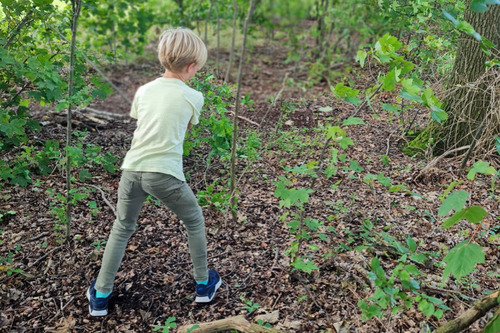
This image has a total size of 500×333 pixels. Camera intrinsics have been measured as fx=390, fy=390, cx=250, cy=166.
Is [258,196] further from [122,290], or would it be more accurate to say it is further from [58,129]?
[58,129]

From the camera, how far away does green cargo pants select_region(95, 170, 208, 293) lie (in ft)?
7.02

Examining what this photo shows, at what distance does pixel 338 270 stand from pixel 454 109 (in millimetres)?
2013

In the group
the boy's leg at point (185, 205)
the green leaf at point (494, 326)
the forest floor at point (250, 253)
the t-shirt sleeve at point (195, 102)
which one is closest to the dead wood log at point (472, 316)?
the green leaf at point (494, 326)

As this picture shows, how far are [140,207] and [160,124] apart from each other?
0.54 metres

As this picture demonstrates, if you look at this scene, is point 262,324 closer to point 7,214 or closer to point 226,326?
point 226,326

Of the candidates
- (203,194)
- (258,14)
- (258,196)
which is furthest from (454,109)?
(258,14)

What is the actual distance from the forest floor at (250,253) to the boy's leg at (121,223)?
24 centimetres

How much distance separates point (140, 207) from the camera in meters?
2.30

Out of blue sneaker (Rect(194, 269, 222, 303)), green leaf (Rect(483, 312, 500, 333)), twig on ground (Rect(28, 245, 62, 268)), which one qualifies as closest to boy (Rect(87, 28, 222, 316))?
blue sneaker (Rect(194, 269, 222, 303))

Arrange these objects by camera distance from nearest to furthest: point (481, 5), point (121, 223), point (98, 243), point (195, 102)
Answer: point (481, 5) → point (195, 102) → point (121, 223) → point (98, 243)

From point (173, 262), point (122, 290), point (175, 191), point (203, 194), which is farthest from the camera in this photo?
point (203, 194)

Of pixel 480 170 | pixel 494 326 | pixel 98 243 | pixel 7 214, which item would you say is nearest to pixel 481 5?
pixel 480 170

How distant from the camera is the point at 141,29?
24.4 feet

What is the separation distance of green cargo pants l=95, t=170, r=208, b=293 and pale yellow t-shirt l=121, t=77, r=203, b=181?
2.4 inches
